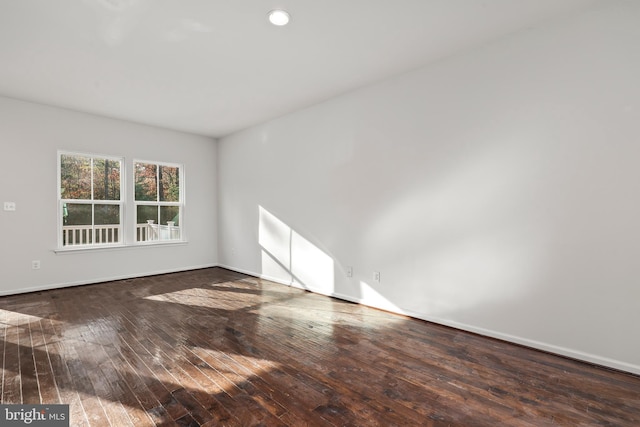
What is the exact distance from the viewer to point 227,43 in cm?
294

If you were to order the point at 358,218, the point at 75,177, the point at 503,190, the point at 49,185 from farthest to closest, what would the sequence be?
1. the point at 75,177
2. the point at 49,185
3. the point at 358,218
4. the point at 503,190

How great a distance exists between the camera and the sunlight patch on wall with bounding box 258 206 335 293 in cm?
447

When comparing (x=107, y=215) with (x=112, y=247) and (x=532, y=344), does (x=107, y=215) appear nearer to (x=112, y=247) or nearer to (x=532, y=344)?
(x=112, y=247)

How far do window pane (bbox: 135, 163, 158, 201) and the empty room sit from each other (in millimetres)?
790

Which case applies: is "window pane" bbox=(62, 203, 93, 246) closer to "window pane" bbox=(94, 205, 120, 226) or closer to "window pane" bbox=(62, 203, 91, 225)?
"window pane" bbox=(62, 203, 91, 225)

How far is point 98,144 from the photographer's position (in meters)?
5.01

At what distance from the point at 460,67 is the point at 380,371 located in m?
2.92

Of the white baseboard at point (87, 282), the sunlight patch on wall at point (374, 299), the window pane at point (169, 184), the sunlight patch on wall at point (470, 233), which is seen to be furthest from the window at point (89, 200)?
the sunlight patch on wall at point (470, 233)

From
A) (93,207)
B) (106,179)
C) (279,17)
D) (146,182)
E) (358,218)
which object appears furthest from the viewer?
(146,182)

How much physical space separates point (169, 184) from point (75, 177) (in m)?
1.43

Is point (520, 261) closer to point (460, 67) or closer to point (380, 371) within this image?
point (380, 371)

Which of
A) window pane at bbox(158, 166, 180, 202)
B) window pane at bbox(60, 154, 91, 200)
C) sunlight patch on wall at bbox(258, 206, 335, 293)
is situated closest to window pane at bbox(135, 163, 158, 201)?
window pane at bbox(158, 166, 180, 202)

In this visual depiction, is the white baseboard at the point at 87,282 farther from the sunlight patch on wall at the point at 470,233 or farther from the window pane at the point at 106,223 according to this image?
the sunlight patch on wall at the point at 470,233

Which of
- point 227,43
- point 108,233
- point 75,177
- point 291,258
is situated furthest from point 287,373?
point 75,177
